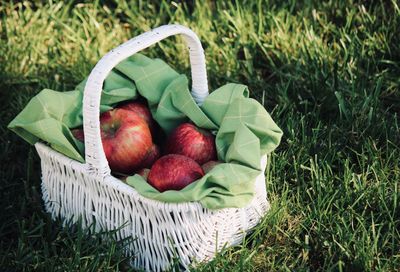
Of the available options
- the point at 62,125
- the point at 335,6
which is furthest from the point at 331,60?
the point at 62,125

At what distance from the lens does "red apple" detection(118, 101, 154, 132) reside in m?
2.20

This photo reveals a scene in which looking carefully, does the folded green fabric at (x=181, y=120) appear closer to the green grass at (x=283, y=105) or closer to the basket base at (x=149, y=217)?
the basket base at (x=149, y=217)

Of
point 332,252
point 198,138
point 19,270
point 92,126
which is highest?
point 92,126

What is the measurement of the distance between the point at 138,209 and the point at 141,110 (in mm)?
426

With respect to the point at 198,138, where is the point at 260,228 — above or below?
below

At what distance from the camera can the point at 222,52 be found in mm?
2807

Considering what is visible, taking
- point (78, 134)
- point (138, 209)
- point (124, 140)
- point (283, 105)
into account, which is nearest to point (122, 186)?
point (138, 209)

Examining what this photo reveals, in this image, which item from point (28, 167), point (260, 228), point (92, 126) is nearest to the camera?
point (92, 126)

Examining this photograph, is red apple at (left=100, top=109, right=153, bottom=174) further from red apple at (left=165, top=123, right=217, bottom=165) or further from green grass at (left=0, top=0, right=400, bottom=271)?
green grass at (left=0, top=0, right=400, bottom=271)

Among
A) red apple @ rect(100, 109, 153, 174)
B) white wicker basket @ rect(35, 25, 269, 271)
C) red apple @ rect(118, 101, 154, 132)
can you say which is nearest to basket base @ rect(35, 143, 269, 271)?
white wicker basket @ rect(35, 25, 269, 271)

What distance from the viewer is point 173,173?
1897 millimetres

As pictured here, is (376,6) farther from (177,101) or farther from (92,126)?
(92,126)

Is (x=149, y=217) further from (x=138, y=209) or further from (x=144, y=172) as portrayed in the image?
(x=144, y=172)

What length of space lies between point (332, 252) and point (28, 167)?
99cm
